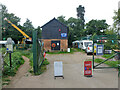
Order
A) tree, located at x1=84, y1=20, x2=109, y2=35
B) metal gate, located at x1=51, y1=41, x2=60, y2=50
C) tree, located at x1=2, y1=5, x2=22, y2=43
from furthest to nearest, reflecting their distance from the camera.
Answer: tree, located at x1=84, y1=20, x2=109, y2=35
tree, located at x1=2, y1=5, x2=22, y2=43
metal gate, located at x1=51, y1=41, x2=60, y2=50

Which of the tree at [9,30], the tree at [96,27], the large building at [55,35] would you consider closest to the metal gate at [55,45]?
the large building at [55,35]

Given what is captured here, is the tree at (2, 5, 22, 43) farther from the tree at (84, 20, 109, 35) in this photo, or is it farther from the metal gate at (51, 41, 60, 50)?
the tree at (84, 20, 109, 35)

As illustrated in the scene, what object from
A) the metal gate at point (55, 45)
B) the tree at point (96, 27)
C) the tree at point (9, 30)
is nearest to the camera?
the metal gate at point (55, 45)

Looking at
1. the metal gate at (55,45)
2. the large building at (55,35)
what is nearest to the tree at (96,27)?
the large building at (55,35)

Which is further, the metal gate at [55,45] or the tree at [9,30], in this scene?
the tree at [9,30]

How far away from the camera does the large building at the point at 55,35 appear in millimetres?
22703

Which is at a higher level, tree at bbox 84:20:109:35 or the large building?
tree at bbox 84:20:109:35

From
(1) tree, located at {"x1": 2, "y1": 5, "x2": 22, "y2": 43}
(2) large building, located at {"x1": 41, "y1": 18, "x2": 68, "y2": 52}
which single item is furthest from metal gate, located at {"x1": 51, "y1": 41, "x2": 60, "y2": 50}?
(1) tree, located at {"x1": 2, "y1": 5, "x2": 22, "y2": 43}

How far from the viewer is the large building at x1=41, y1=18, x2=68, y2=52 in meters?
22.7

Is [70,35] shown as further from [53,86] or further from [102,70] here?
[53,86]

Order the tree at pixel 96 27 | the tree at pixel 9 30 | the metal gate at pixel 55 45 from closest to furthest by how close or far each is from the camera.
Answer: the metal gate at pixel 55 45
the tree at pixel 9 30
the tree at pixel 96 27

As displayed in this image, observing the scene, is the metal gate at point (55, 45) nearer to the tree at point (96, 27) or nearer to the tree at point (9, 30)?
the tree at point (9, 30)

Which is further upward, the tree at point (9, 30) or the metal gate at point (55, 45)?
the tree at point (9, 30)

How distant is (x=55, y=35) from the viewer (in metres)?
22.8
